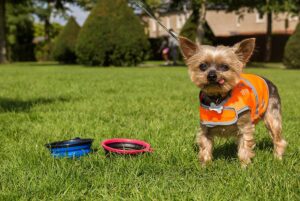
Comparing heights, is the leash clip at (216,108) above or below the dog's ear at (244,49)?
below

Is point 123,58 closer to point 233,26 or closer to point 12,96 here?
point 12,96

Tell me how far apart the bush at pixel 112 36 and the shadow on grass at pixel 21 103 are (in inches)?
714

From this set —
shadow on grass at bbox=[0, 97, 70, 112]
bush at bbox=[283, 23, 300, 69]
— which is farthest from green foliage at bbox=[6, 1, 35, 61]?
shadow on grass at bbox=[0, 97, 70, 112]

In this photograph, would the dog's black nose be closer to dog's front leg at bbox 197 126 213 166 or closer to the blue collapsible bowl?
dog's front leg at bbox 197 126 213 166

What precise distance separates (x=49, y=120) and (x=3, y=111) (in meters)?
1.41

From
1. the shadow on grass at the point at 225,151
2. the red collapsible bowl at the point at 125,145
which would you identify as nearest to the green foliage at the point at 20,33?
the shadow on grass at the point at 225,151

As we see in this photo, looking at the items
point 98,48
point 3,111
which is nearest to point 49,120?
point 3,111

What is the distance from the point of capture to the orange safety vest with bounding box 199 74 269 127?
16.4 feet

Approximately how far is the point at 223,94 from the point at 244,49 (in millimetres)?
528

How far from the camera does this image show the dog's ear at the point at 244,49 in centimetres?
500

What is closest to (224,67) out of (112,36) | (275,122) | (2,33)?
(275,122)

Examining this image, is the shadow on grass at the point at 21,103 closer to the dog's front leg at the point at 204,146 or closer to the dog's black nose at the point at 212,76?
the dog's front leg at the point at 204,146

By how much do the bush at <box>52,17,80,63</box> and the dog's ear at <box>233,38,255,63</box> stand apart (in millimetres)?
32720

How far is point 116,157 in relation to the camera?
5152mm
